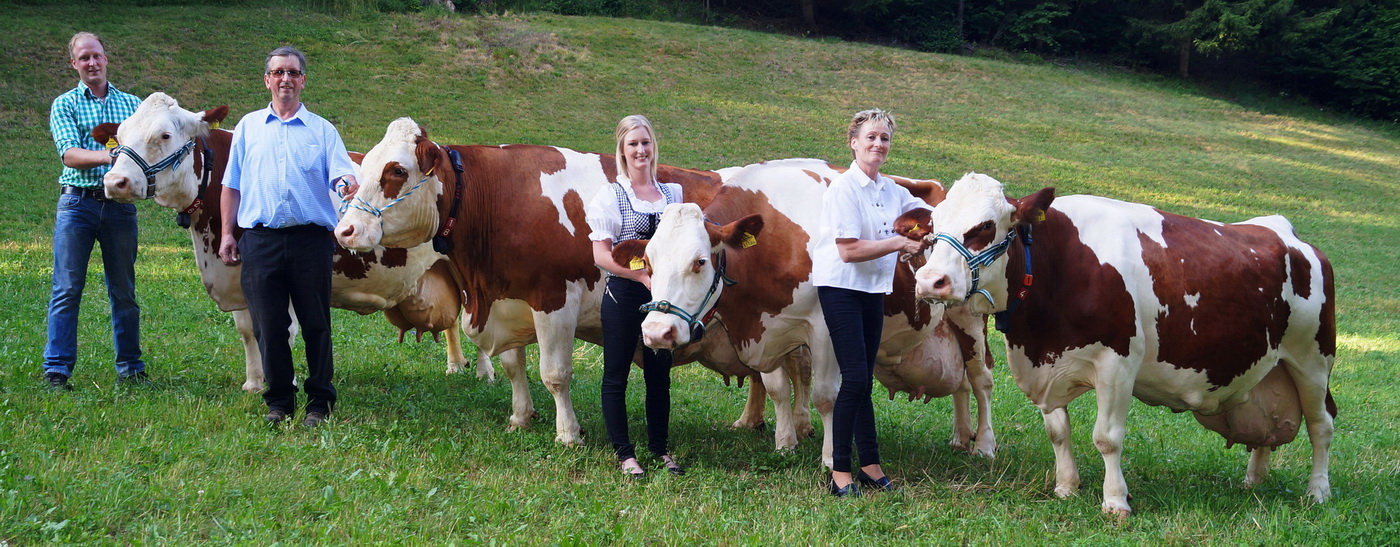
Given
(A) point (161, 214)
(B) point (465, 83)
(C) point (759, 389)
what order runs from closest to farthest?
(C) point (759, 389), (A) point (161, 214), (B) point (465, 83)

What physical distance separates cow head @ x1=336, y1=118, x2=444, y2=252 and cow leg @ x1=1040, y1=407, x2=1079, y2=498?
3959mm

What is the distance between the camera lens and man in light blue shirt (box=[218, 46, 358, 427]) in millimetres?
6273

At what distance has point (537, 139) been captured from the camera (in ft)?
75.5

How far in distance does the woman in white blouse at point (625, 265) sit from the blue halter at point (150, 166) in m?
2.98

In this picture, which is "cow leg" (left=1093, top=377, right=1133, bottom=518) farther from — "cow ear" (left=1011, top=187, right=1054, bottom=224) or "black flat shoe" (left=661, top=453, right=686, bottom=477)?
"black flat shoe" (left=661, top=453, right=686, bottom=477)

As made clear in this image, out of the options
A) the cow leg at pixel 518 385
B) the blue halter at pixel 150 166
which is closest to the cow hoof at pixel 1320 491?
the cow leg at pixel 518 385

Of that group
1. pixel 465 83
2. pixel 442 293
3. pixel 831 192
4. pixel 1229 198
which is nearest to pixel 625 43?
pixel 465 83

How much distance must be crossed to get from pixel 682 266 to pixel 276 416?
2827 millimetres

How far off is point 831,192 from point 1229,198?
21.2 meters

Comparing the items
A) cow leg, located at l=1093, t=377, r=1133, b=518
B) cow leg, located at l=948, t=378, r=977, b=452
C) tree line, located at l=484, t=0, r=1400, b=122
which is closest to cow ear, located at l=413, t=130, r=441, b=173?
cow leg, located at l=948, t=378, r=977, b=452

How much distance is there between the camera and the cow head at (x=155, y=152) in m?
6.67

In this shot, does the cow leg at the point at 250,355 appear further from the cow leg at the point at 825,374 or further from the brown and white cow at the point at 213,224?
the cow leg at the point at 825,374

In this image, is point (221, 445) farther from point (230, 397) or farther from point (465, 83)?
point (465, 83)

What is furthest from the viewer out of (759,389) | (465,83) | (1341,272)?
(465,83)
